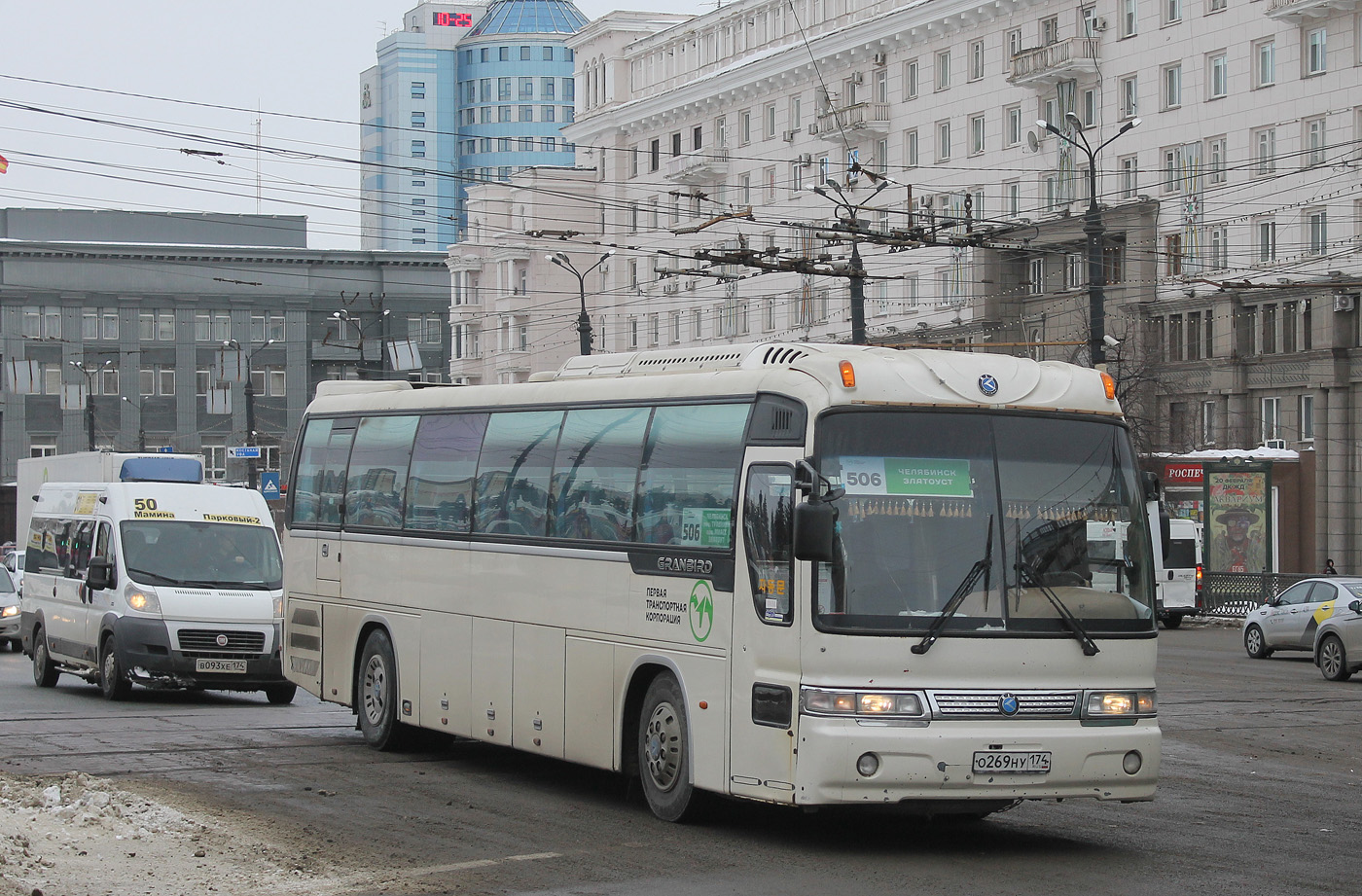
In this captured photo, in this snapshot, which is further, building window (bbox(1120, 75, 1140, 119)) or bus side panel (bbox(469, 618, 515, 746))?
building window (bbox(1120, 75, 1140, 119))

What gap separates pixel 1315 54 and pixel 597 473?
3975 centimetres

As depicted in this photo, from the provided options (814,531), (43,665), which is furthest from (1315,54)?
(814,531)

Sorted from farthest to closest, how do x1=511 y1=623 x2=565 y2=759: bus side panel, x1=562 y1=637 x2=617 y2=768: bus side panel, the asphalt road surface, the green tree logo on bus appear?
x1=511 y1=623 x2=565 y2=759: bus side panel, x1=562 y1=637 x2=617 y2=768: bus side panel, the green tree logo on bus, the asphalt road surface

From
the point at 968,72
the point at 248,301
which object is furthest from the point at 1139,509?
the point at 248,301

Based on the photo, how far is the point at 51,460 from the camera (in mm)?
31203

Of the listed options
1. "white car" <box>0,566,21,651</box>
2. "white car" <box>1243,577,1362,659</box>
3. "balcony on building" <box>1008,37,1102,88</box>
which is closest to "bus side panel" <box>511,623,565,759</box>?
"white car" <box>1243,577,1362,659</box>

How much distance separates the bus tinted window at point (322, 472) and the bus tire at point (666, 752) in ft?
17.4

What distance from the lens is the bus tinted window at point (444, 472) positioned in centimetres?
1357

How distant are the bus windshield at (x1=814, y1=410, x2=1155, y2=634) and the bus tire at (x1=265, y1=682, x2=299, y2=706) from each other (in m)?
11.1

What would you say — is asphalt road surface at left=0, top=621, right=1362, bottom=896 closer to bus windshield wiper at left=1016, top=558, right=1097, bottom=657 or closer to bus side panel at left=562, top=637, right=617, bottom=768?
bus side panel at left=562, top=637, right=617, bottom=768

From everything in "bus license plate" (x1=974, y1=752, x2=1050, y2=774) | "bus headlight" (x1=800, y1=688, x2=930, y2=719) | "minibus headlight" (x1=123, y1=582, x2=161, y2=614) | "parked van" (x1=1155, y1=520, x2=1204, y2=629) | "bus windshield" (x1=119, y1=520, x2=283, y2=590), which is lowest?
"parked van" (x1=1155, y1=520, x2=1204, y2=629)

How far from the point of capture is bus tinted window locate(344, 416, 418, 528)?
14688mm

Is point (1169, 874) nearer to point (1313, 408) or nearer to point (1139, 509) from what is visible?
point (1139, 509)

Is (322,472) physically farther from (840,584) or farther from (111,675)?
(840,584)
